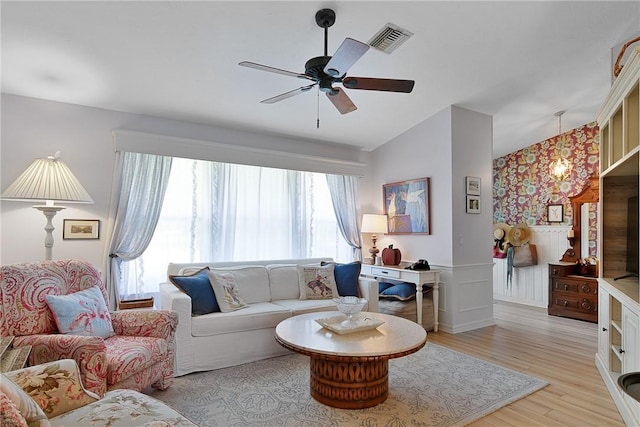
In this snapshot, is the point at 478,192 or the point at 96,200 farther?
the point at 478,192

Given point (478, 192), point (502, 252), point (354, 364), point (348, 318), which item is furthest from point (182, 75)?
point (502, 252)

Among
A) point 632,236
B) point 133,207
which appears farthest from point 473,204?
point 133,207

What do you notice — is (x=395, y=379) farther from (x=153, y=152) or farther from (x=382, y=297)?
(x=153, y=152)

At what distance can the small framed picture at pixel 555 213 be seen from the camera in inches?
223

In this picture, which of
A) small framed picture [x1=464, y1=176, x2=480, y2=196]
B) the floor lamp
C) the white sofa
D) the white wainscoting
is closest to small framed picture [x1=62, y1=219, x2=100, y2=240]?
the floor lamp

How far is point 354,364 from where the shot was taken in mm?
2488

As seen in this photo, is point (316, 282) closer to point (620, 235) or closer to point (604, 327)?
point (604, 327)

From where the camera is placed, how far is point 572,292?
512cm

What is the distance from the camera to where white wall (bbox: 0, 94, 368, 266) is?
10.8 feet

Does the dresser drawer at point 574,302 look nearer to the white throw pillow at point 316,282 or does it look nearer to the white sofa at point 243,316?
the white sofa at point 243,316

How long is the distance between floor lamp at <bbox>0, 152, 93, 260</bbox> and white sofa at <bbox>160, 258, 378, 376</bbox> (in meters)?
1.08

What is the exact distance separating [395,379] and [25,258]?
135 inches

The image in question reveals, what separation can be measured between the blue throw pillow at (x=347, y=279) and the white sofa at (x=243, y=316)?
10cm

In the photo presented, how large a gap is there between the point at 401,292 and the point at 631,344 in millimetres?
2373
